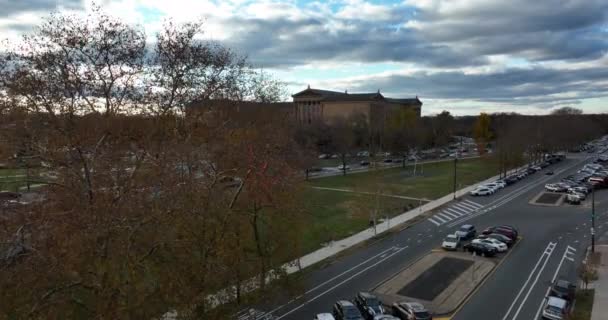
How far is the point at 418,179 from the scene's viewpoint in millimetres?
73562

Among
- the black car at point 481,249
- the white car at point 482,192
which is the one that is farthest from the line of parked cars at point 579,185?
the black car at point 481,249

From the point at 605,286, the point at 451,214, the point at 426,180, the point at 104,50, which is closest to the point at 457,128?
the point at 426,180

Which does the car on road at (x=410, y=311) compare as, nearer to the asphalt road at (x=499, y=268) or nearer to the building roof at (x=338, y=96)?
the asphalt road at (x=499, y=268)

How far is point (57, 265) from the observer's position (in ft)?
39.3

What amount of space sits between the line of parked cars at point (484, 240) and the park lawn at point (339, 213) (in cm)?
836

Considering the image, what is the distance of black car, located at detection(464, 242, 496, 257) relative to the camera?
109 ft

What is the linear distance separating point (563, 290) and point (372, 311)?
33.1 ft

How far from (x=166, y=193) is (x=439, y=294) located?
17.8m

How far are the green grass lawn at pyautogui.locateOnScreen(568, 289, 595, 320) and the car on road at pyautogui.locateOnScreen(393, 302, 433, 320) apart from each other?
6173 millimetres

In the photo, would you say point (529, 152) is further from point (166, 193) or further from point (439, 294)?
point (166, 193)

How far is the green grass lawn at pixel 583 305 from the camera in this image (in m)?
22.9

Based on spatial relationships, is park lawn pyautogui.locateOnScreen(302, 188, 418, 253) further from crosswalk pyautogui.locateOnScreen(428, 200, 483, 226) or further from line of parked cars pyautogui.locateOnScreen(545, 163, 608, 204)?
line of parked cars pyautogui.locateOnScreen(545, 163, 608, 204)

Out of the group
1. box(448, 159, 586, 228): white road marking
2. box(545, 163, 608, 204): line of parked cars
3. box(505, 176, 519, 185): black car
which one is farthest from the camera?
box(505, 176, 519, 185): black car

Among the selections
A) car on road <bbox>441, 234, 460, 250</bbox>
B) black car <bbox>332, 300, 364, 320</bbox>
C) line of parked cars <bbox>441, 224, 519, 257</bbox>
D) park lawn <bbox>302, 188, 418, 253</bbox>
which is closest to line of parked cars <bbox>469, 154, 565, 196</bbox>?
park lawn <bbox>302, 188, 418, 253</bbox>
